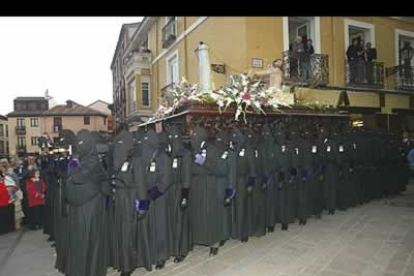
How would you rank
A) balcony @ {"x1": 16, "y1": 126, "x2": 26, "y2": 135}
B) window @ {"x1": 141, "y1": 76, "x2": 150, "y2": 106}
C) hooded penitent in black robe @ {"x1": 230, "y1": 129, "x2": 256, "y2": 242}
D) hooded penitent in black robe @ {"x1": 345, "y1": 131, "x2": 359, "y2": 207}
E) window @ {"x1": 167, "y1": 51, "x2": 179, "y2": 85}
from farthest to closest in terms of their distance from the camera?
balcony @ {"x1": 16, "y1": 126, "x2": 26, "y2": 135} < window @ {"x1": 141, "y1": 76, "x2": 150, "y2": 106} < window @ {"x1": 167, "y1": 51, "x2": 179, "y2": 85} < hooded penitent in black robe @ {"x1": 345, "y1": 131, "x2": 359, "y2": 207} < hooded penitent in black robe @ {"x1": 230, "y1": 129, "x2": 256, "y2": 242}

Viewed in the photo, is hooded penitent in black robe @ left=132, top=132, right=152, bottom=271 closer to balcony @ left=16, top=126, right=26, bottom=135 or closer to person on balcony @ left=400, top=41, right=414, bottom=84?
person on balcony @ left=400, top=41, right=414, bottom=84

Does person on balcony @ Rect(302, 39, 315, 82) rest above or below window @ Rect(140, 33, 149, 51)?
below

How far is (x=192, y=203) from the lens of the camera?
253 inches

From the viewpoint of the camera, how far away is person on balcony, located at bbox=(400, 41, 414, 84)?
16.4 m

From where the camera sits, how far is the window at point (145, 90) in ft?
80.1

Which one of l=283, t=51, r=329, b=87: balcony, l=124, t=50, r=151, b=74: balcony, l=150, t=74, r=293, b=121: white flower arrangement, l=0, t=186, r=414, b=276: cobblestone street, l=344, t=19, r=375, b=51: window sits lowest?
l=0, t=186, r=414, b=276: cobblestone street

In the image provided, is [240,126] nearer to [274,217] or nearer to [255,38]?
[274,217]

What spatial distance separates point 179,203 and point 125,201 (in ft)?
3.39

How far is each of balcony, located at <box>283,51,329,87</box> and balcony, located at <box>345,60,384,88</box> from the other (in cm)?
123

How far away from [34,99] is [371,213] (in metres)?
61.9

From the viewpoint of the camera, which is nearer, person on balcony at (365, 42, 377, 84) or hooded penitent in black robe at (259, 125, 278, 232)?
hooded penitent in black robe at (259, 125, 278, 232)

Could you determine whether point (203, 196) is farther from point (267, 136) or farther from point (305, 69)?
point (305, 69)

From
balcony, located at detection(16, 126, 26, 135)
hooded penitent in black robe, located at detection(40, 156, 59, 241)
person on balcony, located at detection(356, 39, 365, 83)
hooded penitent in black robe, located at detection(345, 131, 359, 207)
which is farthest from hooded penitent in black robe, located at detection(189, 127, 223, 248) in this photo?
balcony, located at detection(16, 126, 26, 135)
